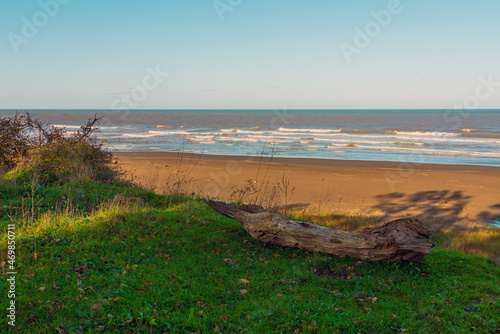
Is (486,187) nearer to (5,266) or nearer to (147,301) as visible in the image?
(147,301)

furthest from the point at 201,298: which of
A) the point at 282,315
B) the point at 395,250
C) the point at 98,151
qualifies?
the point at 98,151

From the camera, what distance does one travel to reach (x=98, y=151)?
13328 mm

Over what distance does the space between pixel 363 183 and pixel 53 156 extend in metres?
14.8

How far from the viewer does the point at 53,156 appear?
1250 cm

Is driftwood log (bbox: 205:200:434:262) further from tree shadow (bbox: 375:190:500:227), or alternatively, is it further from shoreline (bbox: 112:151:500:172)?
shoreline (bbox: 112:151:500:172)

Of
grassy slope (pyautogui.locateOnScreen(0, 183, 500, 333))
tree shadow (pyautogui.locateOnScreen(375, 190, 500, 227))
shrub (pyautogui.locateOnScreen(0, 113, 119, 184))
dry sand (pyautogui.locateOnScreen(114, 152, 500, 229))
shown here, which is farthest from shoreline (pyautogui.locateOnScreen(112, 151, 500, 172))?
grassy slope (pyautogui.locateOnScreen(0, 183, 500, 333))

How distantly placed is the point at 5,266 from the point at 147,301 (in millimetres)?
2851

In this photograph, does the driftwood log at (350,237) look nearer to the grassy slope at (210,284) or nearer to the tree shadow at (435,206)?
the grassy slope at (210,284)

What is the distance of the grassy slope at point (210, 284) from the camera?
4734 mm

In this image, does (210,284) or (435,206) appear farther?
(435,206)

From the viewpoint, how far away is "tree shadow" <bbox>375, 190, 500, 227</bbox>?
12.7 meters

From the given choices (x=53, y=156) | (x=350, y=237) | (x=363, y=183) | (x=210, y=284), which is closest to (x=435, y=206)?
(x=363, y=183)

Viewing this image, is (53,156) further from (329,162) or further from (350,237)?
(329,162)

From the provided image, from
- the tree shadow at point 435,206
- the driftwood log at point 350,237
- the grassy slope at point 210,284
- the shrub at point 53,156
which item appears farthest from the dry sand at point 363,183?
the grassy slope at point 210,284
